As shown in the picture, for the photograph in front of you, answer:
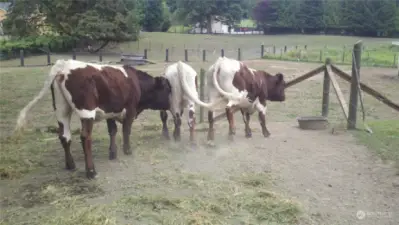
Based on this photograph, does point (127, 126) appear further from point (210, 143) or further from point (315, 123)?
point (315, 123)

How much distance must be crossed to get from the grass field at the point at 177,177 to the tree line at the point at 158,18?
2588 centimetres

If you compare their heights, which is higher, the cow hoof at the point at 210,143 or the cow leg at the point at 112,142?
the cow leg at the point at 112,142

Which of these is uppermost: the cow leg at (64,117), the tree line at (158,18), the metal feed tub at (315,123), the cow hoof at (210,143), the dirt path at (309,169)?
the tree line at (158,18)

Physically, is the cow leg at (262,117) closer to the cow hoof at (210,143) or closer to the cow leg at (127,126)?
the cow hoof at (210,143)

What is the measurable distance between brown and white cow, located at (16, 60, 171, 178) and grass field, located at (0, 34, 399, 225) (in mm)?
500

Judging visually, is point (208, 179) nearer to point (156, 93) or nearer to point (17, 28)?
point (156, 93)

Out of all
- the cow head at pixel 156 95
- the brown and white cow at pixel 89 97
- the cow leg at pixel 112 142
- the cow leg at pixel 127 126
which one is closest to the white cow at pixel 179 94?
the cow head at pixel 156 95

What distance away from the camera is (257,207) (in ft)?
17.3

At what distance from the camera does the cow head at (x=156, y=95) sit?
852cm

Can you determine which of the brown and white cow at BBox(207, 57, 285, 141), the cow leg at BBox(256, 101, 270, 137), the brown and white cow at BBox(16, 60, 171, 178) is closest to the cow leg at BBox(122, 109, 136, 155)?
the brown and white cow at BBox(16, 60, 171, 178)

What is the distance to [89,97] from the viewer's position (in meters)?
6.50

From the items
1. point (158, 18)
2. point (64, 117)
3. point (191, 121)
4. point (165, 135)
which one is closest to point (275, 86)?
point (191, 121)

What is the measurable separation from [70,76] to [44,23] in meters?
33.0

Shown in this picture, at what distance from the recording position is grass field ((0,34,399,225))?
503 cm
